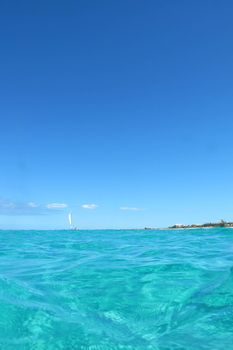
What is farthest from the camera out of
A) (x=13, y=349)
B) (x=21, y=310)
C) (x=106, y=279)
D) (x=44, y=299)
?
(x=106, y=279)

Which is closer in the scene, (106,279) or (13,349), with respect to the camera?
(13,349)

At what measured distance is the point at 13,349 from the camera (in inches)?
142

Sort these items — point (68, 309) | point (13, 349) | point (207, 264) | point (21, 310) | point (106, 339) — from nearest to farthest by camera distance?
point (13, 349), point (106, 339), point (21, 310), point (68, 309), point (207, 264)

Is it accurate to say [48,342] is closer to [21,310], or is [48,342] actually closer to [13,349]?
[13,349]

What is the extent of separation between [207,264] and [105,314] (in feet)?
17.6

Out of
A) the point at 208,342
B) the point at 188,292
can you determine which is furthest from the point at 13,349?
the point at 188,292

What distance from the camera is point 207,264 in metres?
9.30

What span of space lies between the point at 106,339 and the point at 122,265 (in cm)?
573

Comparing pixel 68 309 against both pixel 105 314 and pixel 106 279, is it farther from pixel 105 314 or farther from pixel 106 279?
pixel 106 279

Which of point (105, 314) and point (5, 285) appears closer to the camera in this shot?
point (105, 314)

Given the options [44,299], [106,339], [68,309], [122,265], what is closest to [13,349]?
[106,339]

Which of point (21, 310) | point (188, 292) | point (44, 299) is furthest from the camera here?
point (188, 292)

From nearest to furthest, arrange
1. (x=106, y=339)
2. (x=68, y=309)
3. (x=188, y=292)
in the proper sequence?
(x=106, y=339)
(x=68, y=309)
(x=188, y=292)

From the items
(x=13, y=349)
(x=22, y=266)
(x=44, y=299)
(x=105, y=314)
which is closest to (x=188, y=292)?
(x=105, y=314)
